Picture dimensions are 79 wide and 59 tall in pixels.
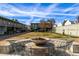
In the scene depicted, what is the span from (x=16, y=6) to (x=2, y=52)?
56 centimetres

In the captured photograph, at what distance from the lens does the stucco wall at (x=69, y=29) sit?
1984 millimetres

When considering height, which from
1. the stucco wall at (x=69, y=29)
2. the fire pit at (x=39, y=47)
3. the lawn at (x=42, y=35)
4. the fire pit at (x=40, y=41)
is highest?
the stucco wall at (x=69, y=29)

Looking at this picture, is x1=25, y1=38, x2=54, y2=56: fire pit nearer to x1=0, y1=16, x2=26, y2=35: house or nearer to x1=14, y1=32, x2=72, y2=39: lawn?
x1=14, y1=32, x2=72, y2=39: lawn

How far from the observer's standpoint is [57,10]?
78.7 inches

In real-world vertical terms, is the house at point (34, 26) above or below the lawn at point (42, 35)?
above

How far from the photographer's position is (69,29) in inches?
79.0

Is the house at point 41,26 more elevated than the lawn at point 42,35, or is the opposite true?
the house at point 41,26

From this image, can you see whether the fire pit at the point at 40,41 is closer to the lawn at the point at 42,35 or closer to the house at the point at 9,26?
the lawn at the point at 42,35

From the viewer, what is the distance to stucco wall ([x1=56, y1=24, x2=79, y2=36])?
1984 millimetres

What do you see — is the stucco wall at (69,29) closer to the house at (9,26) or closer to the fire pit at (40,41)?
the fire pit at (40,41)

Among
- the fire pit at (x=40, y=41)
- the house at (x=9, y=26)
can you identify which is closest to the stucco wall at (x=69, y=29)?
the fire pit at (x=40, y=41)

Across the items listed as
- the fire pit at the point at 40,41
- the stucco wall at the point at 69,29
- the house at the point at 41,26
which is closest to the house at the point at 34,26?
the house at the point at 41,26

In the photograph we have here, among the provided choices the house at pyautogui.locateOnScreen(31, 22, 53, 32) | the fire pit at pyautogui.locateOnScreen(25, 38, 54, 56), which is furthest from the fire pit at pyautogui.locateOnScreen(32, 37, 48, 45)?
the house at pyautogui.locateOnScreen(31, 22, 53, 32)

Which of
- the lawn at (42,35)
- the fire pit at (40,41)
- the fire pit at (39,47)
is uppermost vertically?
the lawn at (42,35)
